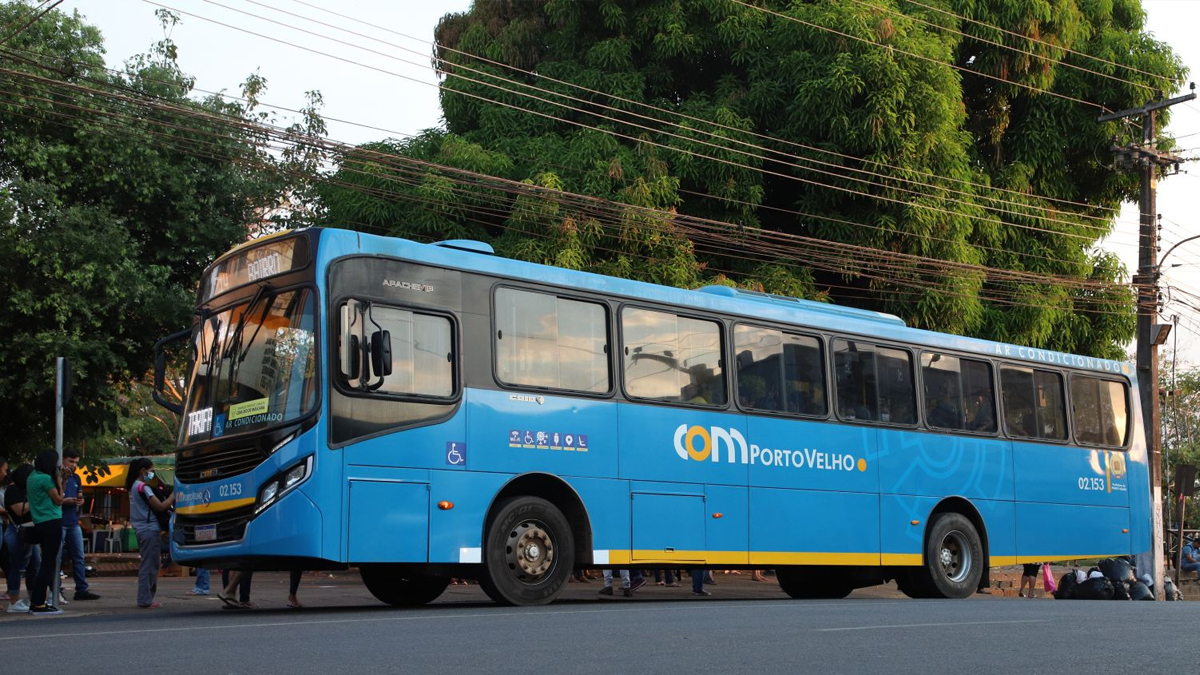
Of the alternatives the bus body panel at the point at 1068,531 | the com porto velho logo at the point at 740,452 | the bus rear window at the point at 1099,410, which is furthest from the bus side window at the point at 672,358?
the bus rear window at the point at 1099,410

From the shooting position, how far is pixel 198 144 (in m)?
22.8

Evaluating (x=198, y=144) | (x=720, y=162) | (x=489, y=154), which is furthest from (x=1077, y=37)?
(x=198, y=144)

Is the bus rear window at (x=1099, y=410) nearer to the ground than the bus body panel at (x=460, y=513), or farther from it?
farther from it

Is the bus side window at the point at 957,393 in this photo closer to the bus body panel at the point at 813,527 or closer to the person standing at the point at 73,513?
the bus body panel at the point at 813,527

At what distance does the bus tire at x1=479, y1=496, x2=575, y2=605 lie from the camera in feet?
42.3

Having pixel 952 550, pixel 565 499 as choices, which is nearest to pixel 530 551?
pixel 565 499

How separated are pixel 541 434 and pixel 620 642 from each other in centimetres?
481

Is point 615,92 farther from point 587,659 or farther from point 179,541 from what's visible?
point 587,659

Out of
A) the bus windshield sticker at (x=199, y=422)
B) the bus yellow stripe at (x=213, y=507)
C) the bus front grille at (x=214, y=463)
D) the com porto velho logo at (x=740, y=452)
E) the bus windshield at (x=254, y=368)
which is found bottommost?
the bus yellow stripe at (x=213, y=507)

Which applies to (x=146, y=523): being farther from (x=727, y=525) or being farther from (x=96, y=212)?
(x=96, y=212)

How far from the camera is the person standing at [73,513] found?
48.8 ft

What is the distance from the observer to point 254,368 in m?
12.3

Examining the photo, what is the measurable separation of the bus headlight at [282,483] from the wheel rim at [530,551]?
7.56 ft

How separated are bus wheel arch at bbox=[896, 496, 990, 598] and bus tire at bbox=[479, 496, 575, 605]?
5923 mm
